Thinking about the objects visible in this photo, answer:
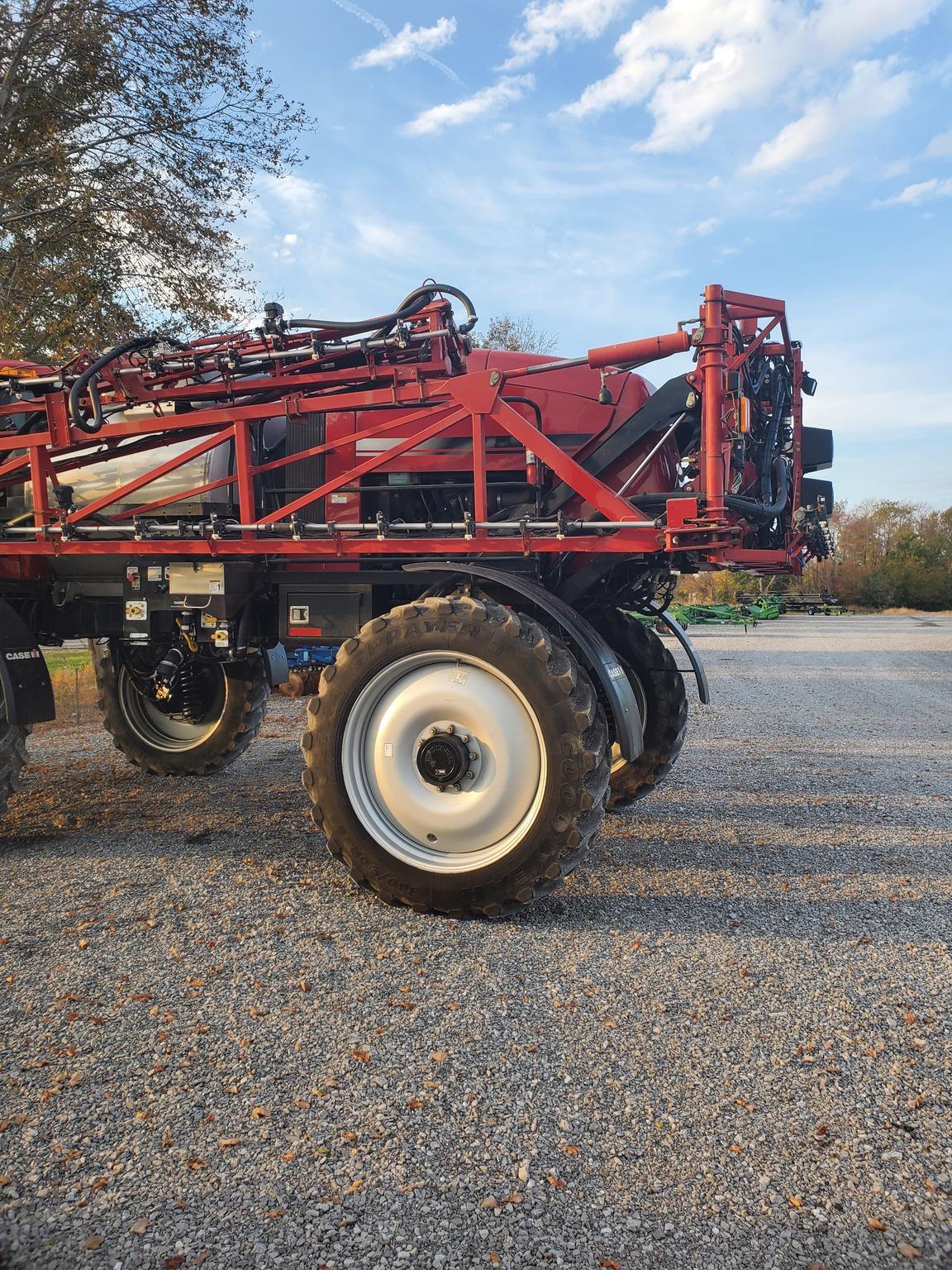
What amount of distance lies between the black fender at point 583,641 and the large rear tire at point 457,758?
198 millimetres

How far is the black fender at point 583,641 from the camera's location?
3754 mm

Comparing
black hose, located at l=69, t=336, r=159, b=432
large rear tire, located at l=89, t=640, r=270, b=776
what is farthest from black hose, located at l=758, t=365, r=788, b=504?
large rear tire, located at l=89, t=640, r=270, b=776

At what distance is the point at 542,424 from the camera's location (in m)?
4.34

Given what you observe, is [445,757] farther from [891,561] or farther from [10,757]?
[891,561]

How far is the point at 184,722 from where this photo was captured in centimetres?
643

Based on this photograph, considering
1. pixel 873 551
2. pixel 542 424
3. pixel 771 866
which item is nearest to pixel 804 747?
pixel 771 866

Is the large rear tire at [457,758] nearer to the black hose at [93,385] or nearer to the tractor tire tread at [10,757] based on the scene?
the tractor tire tread at [10,757]

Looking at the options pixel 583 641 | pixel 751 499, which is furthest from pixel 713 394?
pixel 583 641

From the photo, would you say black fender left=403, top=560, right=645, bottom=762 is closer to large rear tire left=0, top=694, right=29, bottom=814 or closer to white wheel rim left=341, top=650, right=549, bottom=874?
white wheel rim left=341, top=650, right=549, bottom=874

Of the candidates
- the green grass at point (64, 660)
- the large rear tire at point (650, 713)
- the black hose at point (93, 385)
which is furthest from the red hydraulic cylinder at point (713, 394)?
the green grass at point (64, 660)

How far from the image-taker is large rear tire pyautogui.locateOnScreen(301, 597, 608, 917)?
3.43 m

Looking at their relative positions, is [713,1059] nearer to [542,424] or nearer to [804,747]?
[542,424]

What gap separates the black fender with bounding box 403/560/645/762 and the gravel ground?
788 millimetres

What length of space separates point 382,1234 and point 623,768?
3.68m
